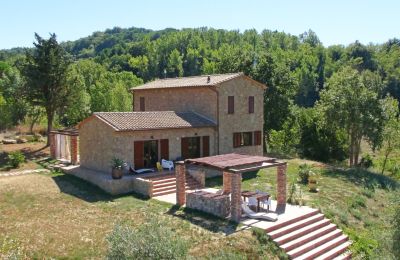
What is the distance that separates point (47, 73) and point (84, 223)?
1909 cm

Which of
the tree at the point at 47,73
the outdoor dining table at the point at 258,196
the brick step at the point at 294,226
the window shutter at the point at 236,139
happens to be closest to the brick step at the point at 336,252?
the brick step at the point at 294,226

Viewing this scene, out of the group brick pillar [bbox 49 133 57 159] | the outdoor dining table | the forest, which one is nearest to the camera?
the outdoor dining table

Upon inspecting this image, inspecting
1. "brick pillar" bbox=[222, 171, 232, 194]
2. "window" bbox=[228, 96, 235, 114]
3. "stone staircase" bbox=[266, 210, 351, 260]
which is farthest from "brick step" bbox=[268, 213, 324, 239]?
"window" bbox=[228, 96, 235, 114]

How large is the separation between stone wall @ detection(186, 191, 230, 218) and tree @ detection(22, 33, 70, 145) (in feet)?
62.8

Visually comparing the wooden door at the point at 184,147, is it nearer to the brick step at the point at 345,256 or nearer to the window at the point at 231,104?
the window at the point at 231,104

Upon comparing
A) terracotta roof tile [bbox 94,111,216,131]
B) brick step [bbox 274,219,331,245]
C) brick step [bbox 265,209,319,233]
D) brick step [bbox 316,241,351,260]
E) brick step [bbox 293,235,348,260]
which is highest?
terracotta roof tile [bbox 94,111,216,131]

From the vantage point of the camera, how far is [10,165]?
93.6 feet

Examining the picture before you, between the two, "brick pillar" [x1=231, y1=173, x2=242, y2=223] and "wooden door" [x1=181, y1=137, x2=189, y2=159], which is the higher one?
"wooden door" [x1=181, y1=137, x2=189, y2=159]

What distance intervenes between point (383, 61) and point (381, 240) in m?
125

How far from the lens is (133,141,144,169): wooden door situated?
25.0 m

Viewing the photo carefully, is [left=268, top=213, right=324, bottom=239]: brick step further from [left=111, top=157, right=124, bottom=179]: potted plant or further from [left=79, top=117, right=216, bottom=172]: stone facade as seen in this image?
[left=79, top=117, right=216, bottom=172]: stone facade

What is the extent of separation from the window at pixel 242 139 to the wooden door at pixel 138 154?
750 cm

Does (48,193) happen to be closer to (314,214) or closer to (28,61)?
(314,214)

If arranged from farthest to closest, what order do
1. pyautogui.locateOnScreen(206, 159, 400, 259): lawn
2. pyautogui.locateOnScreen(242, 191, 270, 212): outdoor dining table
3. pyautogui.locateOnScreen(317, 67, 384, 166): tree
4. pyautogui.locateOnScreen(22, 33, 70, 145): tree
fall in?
pyautogui.locateOnScreen(22, 33, 70, 145): tree, pyautogui.locateOnScreen(317, 67, 384, 166): tree, pyautogui.locateOnScreen(242, 191, 270, 212): outdoor dining table, pyautogui.locateOnScreen(206, 159, 400, 259): lawn
